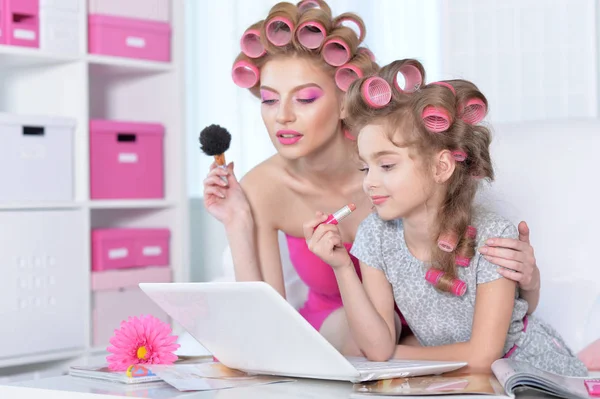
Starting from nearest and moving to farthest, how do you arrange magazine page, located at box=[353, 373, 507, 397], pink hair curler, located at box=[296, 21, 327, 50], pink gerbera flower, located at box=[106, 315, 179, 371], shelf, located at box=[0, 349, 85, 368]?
magazine page, located at box=[353, 373, 507, 397], pink gerbera flower, located at box=[106, 315, 179, 371], pink hair curler, located at box=[296, 21, 327, 50], shelf, located at box=[0, 349, 85, 368]

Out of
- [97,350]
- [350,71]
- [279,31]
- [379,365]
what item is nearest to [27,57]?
[97,350]

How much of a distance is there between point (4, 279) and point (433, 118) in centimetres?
139

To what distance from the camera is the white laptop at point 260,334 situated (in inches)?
41.0

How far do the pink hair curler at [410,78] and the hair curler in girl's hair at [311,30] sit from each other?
24cm

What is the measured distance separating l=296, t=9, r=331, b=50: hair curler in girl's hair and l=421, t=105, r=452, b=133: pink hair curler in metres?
0.33

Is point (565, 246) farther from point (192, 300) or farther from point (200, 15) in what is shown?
point (200, 15)

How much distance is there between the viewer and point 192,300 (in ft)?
3.70

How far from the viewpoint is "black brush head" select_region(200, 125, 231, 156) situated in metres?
1.55

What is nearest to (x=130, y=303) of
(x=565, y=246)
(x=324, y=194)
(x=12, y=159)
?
(x=12, y=159)

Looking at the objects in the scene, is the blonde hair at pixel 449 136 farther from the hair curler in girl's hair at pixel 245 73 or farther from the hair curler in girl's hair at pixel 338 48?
the hair curler in girl's hair at pixel 245 73

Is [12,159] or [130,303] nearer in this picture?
[12,159]

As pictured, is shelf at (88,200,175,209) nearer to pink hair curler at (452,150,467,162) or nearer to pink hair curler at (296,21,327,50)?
pink hair curler at (296,21,327,50)

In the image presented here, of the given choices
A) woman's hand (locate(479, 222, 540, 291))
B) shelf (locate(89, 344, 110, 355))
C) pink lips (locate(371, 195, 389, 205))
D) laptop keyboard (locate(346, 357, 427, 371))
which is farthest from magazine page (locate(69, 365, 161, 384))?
shelf (locate(89, 344, 110, 355))

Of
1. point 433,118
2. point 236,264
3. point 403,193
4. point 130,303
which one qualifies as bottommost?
point 130,303
